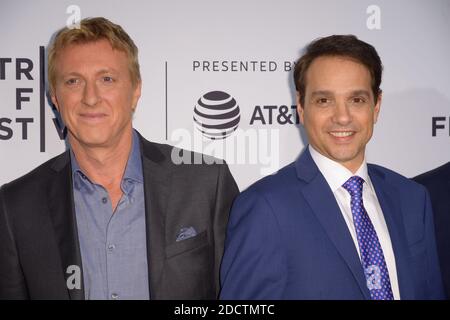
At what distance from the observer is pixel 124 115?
2.20 m

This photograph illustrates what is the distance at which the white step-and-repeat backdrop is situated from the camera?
2.57 meters

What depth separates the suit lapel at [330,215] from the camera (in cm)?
182

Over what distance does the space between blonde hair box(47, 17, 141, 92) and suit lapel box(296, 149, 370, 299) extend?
0.87 metres

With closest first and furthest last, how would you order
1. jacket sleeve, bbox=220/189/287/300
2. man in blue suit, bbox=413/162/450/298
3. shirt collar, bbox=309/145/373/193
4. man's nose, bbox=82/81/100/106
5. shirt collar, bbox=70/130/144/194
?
jacket sleeve, bbox=220/189/287/300
shirt collar, bbox=309/145/373/193
man's nose, bbox=82/81/100/106
shirt collar, bbox=70/130/144/194
man in blue suit, bbox=413/162/450/298

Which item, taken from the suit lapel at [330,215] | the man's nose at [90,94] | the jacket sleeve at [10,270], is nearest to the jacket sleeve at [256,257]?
the suit lapel at [330,215]

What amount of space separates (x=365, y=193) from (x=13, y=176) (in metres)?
1.65

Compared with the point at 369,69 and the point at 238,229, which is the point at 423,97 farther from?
the point at 238,229

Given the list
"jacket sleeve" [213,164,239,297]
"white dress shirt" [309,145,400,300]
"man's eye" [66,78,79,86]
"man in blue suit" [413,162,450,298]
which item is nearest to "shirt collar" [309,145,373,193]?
"white dress shirt" [309,145,400,300]

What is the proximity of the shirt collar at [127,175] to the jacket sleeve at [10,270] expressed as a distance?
33cm

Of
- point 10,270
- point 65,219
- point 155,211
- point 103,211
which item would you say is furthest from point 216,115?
point 10,270

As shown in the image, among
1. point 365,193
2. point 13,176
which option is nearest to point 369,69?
point 365,193

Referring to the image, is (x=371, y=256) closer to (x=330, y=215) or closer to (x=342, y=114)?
(x=330, y=215)

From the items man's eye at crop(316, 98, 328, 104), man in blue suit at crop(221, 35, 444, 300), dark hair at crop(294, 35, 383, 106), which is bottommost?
man in blue suit at crop(221, 35, 444, 300)

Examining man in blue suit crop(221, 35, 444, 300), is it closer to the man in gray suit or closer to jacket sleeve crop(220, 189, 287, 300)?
jacket sleeve crop(220, 189, 287, 300)
